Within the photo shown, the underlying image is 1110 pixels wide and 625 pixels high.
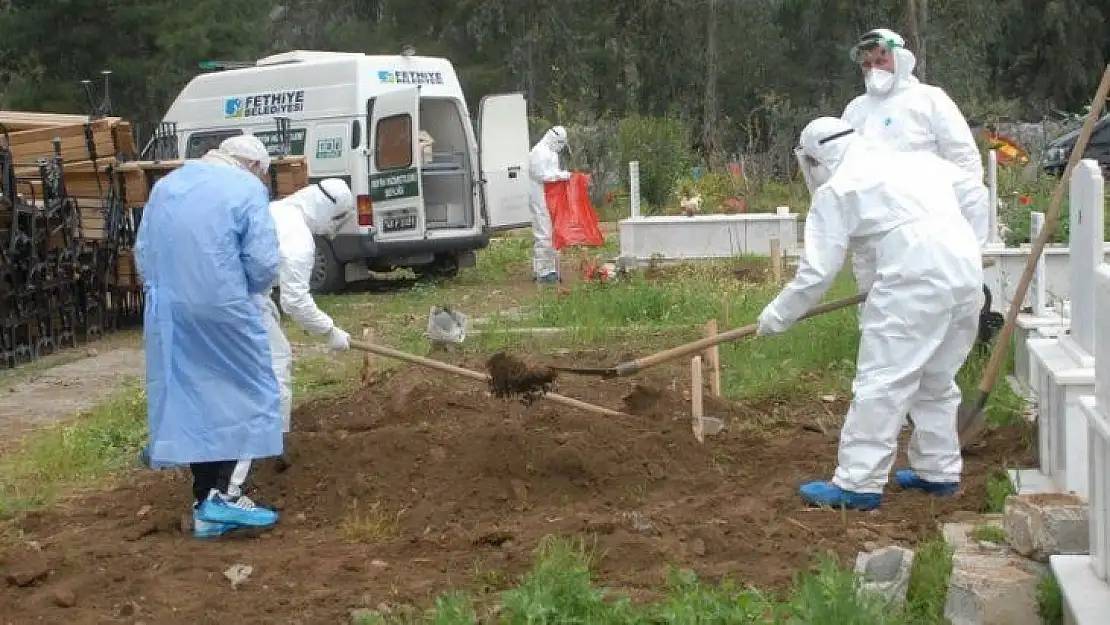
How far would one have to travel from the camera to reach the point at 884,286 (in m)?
6.26

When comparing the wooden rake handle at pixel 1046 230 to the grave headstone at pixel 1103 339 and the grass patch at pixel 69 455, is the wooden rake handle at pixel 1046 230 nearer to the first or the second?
the grave headstone at pixel 1103 339

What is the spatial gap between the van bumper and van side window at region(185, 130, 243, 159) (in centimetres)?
183

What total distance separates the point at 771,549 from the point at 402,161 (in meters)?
11.2

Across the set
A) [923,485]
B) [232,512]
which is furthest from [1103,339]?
[232,512]

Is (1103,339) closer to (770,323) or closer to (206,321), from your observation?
(770,323)

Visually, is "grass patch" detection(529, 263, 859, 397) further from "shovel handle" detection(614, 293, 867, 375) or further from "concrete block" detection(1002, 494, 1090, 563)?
"concrete block" detection(1002, 494, 1090, 563)

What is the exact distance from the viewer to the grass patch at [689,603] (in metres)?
4.57

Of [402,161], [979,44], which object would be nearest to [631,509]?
[402,161]

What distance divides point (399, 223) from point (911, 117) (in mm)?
Answer: 8467

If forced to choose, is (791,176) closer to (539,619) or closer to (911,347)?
(911,347)

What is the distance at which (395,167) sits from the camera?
1628 cm

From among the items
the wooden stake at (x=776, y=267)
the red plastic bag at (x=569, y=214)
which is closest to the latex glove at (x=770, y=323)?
the wooden stake at (x=776, y=267)

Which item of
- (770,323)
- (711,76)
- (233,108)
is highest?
(711,76)

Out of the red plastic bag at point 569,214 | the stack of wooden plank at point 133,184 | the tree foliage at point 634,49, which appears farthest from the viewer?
the tree foliage at point 634,49
